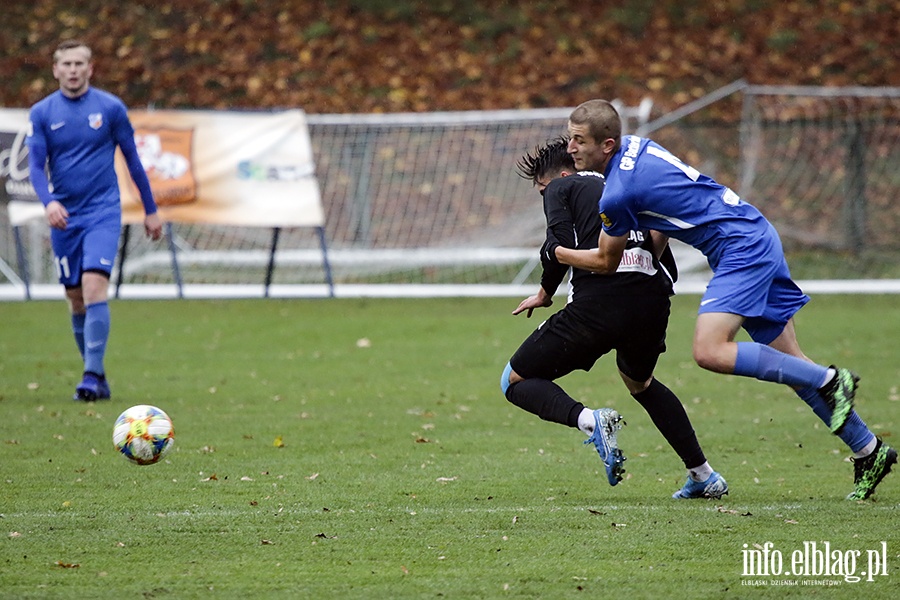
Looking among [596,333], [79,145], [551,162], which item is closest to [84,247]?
[79,145]

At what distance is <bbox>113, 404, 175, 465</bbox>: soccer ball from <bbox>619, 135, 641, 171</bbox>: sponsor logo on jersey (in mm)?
2574

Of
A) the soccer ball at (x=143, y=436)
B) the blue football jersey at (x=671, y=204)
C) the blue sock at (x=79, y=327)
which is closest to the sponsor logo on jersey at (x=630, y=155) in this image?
the blue football jersey at (x=671, y=204)

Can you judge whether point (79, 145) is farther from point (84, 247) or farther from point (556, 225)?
point (556, 225)

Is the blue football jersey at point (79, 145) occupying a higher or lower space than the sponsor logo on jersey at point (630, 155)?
lower

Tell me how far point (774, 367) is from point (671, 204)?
825mm

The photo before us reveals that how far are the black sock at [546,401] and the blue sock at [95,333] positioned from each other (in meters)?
4.10

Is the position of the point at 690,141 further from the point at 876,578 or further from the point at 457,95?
the point at 876,578

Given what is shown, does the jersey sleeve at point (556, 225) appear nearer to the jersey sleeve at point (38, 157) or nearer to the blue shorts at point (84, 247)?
the blue shorts at point (84, 247)

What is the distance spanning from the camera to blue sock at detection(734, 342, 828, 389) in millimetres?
5438

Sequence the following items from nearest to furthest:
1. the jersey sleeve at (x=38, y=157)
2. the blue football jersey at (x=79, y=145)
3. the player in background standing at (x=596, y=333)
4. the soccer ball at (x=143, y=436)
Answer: the player in background standing at (x=596, y=333) → the soccer ball at (x=143, y=436) → the jersey sleeve at (x=38, y=157) → the blue football jersey at (x=79, y=145)

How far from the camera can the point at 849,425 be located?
18.8 ft

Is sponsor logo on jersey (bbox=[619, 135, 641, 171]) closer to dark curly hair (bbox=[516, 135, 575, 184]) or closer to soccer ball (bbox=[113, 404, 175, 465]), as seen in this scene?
dark curly hair (bbox=[516, 135, 575, 184])

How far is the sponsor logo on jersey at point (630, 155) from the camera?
213 inches

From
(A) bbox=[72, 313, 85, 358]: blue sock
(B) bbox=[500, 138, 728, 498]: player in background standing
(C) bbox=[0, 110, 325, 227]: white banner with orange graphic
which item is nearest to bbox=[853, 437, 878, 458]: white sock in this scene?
(B) bbox=[500, 138, 728, 498]: player in background standing
